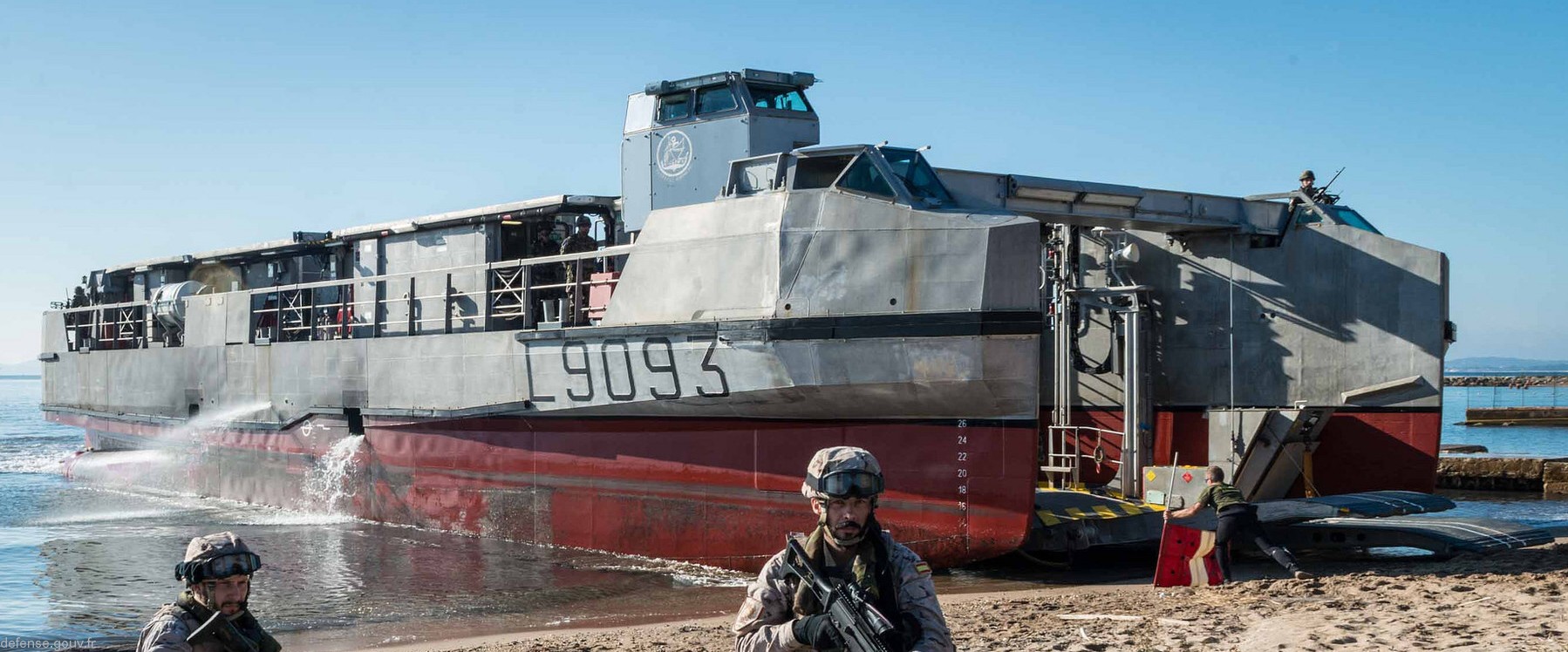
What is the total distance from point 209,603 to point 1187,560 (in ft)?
27.2

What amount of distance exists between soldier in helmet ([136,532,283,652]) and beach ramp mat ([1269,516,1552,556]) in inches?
421

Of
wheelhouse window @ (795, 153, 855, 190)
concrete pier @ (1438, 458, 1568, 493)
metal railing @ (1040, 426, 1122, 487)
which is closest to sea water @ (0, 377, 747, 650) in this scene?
wheelhouse window @ (795, 153, 855, 190)

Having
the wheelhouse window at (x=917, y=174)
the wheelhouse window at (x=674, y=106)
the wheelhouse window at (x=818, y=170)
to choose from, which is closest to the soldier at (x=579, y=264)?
the wheelhouse window at (x=674, y=106)

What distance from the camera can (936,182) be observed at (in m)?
12.3

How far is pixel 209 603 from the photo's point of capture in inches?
180

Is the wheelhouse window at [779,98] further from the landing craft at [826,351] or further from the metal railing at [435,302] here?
the metal railing at [435,302]

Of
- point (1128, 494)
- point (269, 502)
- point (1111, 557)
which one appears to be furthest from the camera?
point (269, 502)

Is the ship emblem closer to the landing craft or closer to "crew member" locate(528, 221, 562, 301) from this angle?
the landing craft

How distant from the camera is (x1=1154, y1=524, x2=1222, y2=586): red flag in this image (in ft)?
34.9

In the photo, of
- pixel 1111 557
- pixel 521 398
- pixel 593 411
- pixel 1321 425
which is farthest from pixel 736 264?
pixel 1321 425

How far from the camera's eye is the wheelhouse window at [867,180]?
11758 millimetres

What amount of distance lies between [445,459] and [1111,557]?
8.23 meters

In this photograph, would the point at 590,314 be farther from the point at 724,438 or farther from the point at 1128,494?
the point at 1128,494

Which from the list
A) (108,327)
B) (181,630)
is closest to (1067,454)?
(181,630)
